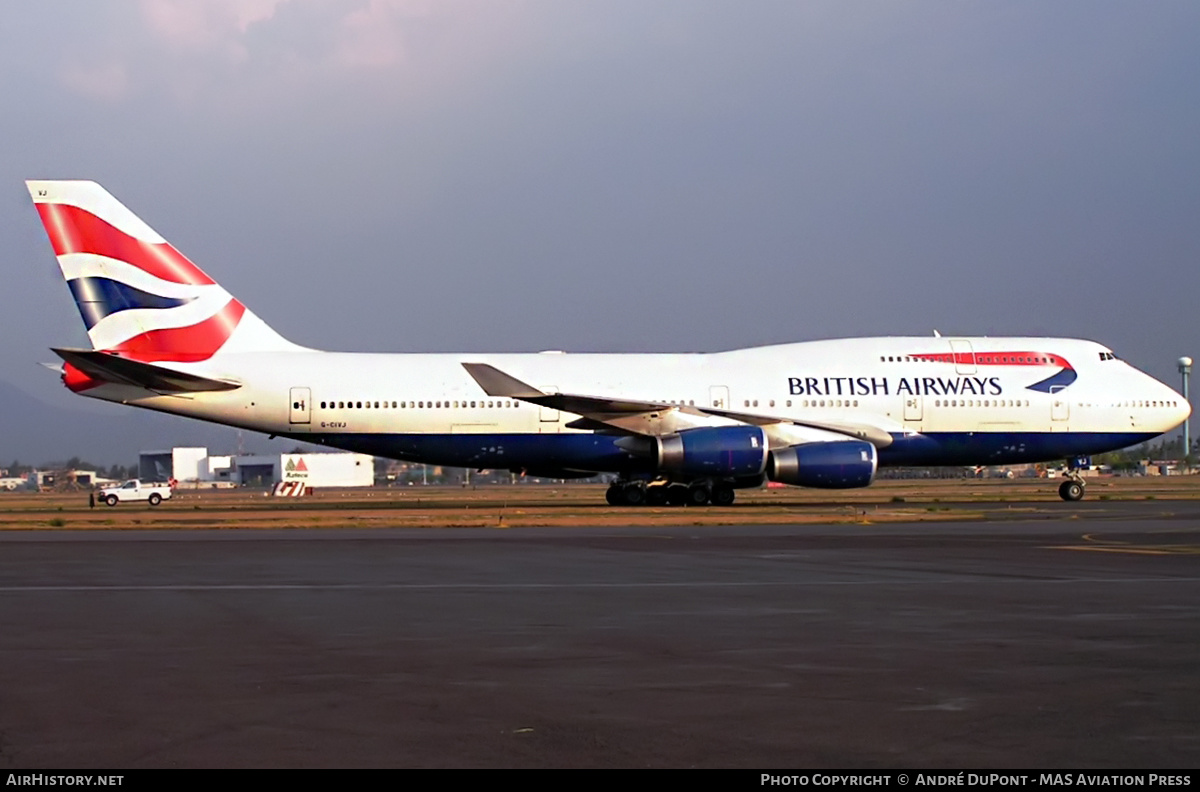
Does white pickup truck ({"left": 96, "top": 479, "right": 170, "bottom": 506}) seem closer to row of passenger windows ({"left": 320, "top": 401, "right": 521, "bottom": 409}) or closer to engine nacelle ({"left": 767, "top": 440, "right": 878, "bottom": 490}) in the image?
row of passenger windows ({"left": 320, "top": 401, "right": 521, "bottom": 409})

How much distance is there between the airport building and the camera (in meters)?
112

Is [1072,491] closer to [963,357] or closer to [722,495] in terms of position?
[963,357]

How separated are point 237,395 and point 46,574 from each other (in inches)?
790

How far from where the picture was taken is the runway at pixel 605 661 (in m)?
6.84

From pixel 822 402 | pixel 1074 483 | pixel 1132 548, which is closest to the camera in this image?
pixel 1132 548

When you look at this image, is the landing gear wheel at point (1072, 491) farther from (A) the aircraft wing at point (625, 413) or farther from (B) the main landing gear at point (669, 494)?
(B) the main landing gear at point (669, 494)

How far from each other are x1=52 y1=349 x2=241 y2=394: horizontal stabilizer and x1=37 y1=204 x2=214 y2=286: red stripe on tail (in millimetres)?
2971

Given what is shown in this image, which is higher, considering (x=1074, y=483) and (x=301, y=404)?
(x=301, y=404)

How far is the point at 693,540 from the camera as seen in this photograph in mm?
23125

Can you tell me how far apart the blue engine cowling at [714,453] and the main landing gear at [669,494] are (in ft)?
6.75

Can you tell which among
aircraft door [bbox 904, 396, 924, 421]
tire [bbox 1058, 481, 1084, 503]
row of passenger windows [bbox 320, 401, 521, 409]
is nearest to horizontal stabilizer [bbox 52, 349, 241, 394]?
row of passenger windows [bbox 320, 401, 521, 409]

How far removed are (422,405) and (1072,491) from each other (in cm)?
1830

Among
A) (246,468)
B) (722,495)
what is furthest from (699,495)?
(246,468)

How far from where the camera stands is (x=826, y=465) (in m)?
34.2
